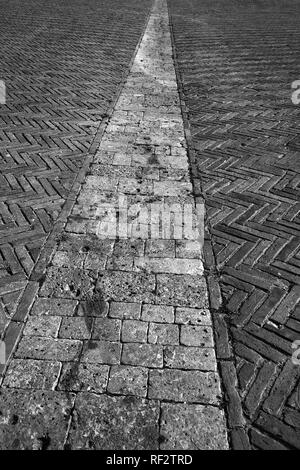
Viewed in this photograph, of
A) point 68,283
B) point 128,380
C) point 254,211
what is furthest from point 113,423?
point 254,211

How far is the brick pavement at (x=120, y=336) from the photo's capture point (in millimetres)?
2270

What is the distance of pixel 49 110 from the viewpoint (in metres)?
6.48

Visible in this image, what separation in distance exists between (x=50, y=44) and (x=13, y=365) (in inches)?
407

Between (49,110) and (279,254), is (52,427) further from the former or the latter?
(49,110)

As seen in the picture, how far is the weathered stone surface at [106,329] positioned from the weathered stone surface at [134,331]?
5 centimetres

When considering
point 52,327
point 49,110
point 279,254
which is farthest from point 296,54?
point 52,327

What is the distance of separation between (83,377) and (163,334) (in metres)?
0.64

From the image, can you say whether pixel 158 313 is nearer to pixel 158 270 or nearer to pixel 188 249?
pixel 158 270

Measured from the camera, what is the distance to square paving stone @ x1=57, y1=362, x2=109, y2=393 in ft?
8.03

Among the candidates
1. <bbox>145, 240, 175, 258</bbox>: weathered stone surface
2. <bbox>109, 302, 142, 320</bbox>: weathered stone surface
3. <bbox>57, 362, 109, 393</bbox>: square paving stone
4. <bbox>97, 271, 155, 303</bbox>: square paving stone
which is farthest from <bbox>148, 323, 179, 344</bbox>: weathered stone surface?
<bbox>145, 240, 175, 258</bbox>: weathered stone surface

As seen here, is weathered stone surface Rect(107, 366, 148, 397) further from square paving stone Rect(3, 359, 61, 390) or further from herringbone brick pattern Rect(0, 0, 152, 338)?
herringbone brick pattern Rect(0, 0, 152, 338)

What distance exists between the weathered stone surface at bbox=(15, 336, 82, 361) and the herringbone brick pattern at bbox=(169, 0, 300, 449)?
1.04m

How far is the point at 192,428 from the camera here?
228cm

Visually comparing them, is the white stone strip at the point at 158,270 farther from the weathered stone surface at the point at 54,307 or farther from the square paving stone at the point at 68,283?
the weathered stone surface at the point at 54,307
